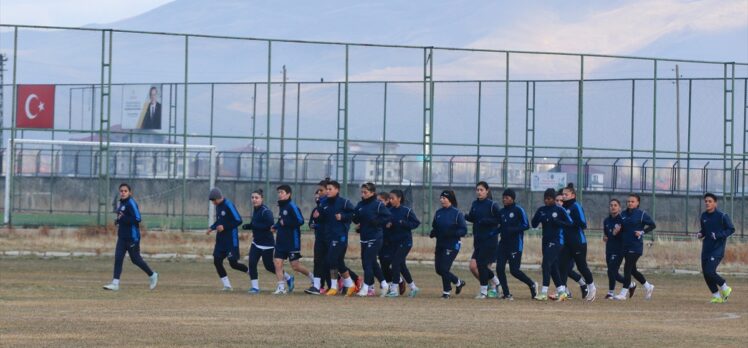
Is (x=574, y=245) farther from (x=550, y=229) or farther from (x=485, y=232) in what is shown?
(x=485, y=232)

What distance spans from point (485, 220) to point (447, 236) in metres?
0.67

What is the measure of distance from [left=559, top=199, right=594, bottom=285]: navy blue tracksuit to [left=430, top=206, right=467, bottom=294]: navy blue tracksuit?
1.74 meters

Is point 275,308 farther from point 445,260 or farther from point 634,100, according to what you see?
point 634,100

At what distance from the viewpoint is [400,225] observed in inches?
956

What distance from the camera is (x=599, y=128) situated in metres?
61.7

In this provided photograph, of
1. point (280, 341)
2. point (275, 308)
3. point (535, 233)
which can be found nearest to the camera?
point (280, 341)

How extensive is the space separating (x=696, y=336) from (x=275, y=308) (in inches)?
241

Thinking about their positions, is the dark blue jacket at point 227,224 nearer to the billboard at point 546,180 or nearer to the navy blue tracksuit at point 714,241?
the navy blue tracksuit at point 714,241

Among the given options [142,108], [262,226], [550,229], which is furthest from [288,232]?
[142,108]

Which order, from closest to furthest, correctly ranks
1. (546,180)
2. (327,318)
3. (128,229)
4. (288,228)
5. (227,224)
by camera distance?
(327,318) < (288,228) < (227,224) < (128,229) < (546,180)

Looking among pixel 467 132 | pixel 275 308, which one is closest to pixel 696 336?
pixel 275 308

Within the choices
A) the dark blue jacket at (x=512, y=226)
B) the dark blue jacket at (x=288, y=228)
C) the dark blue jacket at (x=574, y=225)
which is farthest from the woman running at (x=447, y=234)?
the dark blue jacket at (x=288, y=228)

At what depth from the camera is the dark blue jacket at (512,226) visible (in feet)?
78.0

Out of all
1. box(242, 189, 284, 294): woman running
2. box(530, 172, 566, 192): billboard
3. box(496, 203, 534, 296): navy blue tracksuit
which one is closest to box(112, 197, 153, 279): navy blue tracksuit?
box(242, 189, 284, 294): woman running
